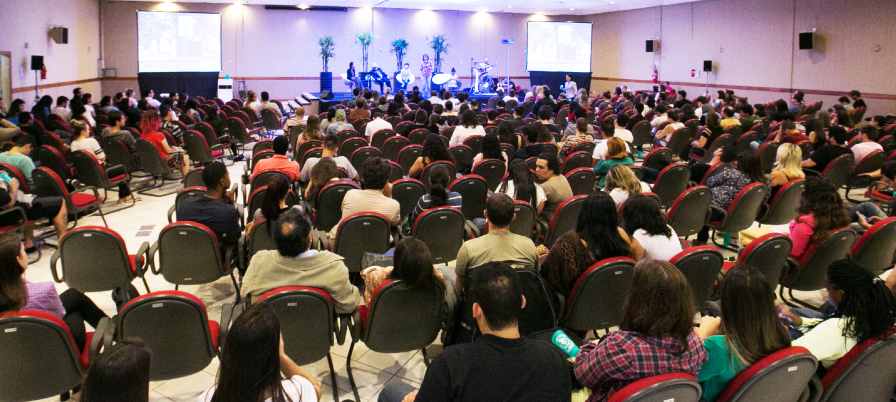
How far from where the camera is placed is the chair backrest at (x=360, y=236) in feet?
15.5

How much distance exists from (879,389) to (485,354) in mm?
1842

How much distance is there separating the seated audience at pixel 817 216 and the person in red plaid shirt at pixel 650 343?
8.41 feet

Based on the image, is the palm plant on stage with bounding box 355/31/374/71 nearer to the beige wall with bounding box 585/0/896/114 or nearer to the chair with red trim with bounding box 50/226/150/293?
the beige wall with bounding box 585/0/896/114

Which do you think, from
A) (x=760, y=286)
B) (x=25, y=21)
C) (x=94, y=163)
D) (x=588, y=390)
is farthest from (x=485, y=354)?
(x=25, y=21)

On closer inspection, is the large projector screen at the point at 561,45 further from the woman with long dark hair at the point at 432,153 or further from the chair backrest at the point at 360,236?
the chair backrest at the point at 360,236

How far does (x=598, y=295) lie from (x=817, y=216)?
1982 mm

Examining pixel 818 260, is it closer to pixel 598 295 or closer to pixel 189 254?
pixel 598 295

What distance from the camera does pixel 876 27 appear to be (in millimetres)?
15414

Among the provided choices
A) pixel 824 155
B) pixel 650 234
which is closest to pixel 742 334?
pixel 650 234

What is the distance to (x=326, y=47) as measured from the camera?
77.6ft

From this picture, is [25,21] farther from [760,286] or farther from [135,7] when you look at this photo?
[760,286]

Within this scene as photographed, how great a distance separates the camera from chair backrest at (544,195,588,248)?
5.29 meters

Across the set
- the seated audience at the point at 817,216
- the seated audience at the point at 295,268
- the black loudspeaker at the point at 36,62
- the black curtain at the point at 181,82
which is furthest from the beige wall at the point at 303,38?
the seated audience at the point at 817,216

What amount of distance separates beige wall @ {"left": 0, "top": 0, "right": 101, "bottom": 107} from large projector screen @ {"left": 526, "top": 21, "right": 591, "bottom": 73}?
51.6 ft
